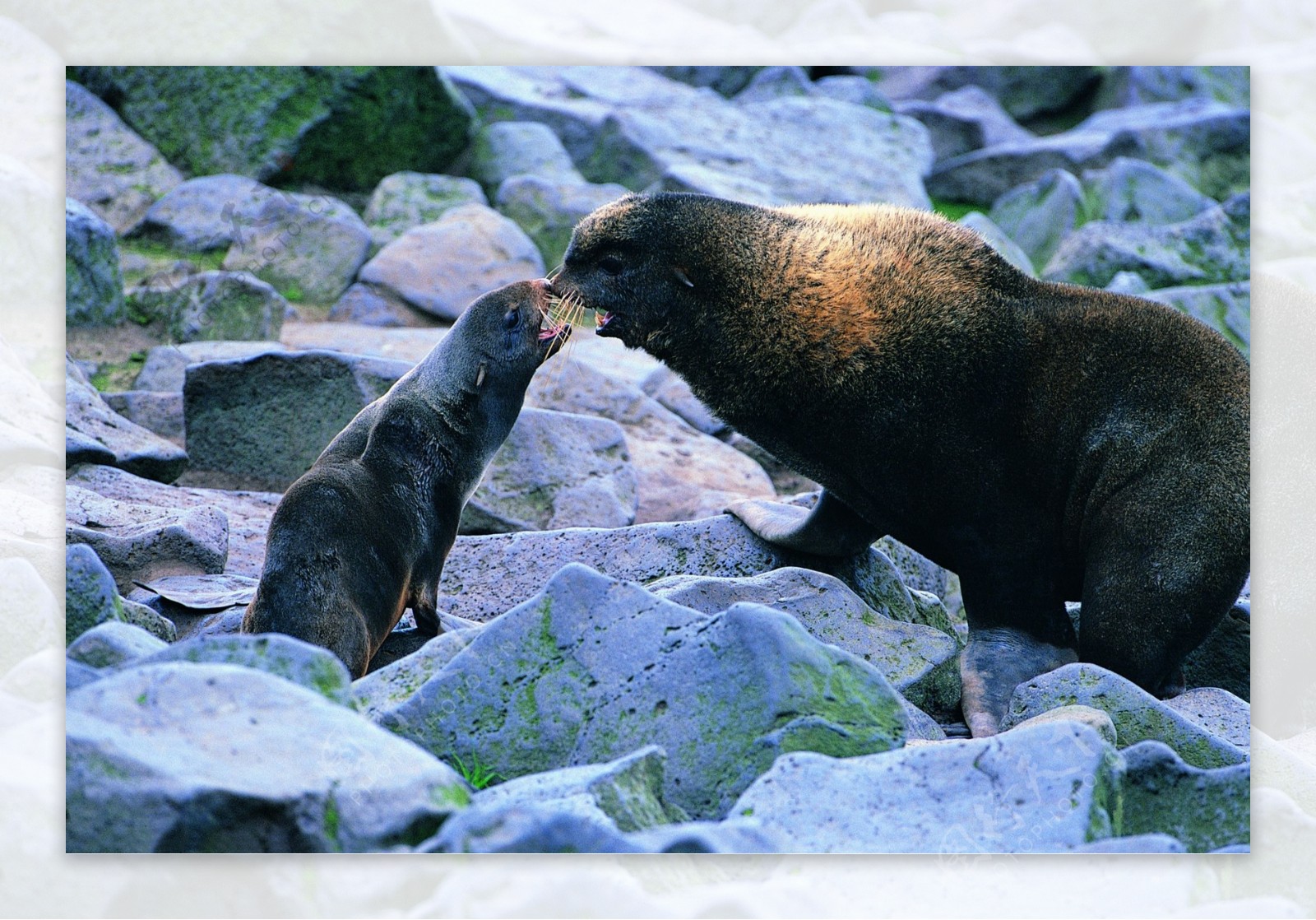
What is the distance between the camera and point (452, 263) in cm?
1053

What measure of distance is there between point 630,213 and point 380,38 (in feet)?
10.1

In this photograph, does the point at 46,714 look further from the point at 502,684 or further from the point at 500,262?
the point at 500,262

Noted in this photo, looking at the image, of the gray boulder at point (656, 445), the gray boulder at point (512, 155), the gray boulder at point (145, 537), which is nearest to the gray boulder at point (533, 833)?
the gray boulder at point (145, 537)

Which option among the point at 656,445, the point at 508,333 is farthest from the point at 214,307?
the point at 508,333

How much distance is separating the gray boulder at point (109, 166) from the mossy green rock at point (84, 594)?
539 cm

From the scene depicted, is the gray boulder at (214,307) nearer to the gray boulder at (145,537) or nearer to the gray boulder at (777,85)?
the gray boulder at (145,537)

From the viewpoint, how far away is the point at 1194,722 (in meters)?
5.13

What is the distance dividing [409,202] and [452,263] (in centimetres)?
105

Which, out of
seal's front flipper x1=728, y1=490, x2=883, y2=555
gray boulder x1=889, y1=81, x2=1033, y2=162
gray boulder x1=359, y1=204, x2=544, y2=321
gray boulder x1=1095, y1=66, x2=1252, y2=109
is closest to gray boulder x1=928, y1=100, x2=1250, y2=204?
gray boulder x1=1095, y1=66, x2=1252, y2=109

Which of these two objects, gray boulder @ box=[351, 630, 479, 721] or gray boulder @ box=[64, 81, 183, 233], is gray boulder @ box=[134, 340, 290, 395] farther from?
gray boulder @ box=[351, 630, 479, 721]

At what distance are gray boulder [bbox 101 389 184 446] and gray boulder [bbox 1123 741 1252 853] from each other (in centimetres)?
518

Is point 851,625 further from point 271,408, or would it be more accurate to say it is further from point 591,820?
point 271,408

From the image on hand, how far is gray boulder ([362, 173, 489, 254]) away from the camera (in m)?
11.1

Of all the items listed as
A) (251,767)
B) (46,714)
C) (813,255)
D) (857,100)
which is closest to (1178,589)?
(813,255)
